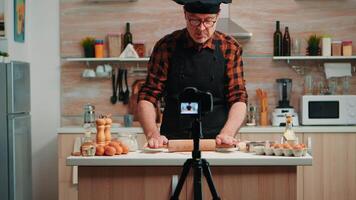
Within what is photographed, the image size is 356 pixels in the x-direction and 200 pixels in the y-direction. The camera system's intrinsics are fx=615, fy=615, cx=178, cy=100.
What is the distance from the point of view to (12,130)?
4469 millimetres

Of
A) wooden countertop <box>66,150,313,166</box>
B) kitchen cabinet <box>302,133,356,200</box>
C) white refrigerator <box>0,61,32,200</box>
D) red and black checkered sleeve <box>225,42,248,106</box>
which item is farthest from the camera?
kitchen cabinet <box>302,133,356,200</box>

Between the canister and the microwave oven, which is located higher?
the canister

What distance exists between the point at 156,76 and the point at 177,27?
2.72 meters

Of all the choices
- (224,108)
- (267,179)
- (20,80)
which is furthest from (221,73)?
(20,80)

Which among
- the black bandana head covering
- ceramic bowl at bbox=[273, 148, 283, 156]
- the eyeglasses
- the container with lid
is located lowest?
ceramic bowl at bbox=[273, 148, 283, 156]

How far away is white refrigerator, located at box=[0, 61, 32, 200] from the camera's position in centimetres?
443

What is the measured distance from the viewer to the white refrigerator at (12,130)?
4.43 meters

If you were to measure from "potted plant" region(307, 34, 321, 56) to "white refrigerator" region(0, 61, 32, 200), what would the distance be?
2385 millimetres

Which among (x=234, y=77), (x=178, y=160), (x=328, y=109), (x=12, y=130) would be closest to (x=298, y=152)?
(x=178, y=160)

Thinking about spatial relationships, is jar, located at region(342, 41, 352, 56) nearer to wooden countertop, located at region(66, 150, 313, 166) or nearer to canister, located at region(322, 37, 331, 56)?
canister, located at region(322, 37, 331, 56)

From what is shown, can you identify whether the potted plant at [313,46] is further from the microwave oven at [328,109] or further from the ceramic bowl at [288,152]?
the ceramic bowl at [288,152]

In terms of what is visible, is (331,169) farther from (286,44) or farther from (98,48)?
(98,48)

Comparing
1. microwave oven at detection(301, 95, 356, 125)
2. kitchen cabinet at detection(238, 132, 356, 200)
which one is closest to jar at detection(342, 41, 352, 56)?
microwave oven at detection(301, 95, 356, 125)

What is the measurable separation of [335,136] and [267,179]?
9.19 ft
